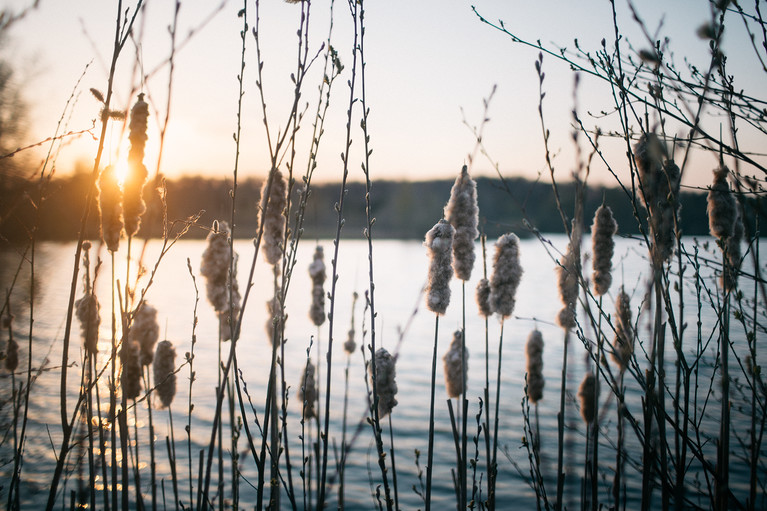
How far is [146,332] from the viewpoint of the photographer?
3.42 m

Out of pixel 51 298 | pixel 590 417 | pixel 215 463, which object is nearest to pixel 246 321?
pixel 51 298

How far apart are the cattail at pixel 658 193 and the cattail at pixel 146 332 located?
9.34 ft

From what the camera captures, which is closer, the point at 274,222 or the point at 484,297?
the point at 274,222

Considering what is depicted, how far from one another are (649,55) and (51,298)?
18.6 metres

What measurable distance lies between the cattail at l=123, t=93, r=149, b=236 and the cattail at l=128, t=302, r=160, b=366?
171cm

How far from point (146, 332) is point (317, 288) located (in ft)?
4.84

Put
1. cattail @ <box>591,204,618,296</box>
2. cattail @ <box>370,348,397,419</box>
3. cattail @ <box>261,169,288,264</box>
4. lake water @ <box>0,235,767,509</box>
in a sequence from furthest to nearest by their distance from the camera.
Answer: lake water @ <box>0,235,767,509</box> → cattail @ <box>591,204,618,296</box> → cattail @ <box>261,169,288,264</box> → cattail @ <box>370,348,397,419</box>

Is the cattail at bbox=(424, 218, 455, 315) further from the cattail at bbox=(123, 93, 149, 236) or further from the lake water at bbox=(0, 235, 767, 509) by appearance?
the cattail at bbox=(123, 93, 149, 236)

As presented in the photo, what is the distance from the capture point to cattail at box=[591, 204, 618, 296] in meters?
3.32

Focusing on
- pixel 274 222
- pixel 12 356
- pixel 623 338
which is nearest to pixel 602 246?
pixel 623 338

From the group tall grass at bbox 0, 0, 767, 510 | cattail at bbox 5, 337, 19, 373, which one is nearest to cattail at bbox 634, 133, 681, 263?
tall grass at bbox 0, 0, 767, 510

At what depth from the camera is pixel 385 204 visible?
196ft

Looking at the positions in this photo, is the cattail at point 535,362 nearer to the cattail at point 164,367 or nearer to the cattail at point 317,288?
the cattail at point 317,288

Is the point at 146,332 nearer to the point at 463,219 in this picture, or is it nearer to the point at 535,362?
the point at 463,219
